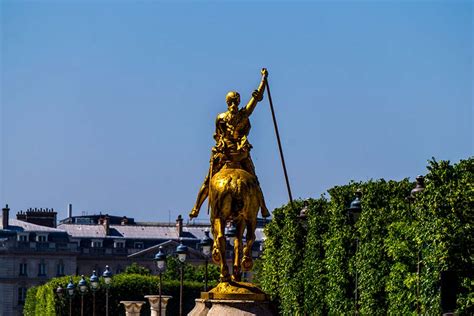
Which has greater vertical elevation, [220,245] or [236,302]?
[220,245]

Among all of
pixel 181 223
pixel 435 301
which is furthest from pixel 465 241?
pixel 181 223

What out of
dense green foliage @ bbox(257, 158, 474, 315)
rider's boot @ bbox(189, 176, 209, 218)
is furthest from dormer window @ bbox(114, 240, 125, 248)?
rider's boot @ bbox(189, 176, 209, 218)

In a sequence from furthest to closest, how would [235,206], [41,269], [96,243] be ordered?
[96,243] → [41,269] → [235,206]

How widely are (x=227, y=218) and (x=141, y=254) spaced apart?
140m

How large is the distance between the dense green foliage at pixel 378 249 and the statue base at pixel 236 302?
14498mm

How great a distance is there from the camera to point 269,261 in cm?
6975

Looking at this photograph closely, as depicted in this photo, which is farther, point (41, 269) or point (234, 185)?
point (41, 269)

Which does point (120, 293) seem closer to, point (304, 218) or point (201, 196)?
point (304, 218)

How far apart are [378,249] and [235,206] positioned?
74.2 feet

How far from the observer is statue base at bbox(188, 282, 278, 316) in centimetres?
2955

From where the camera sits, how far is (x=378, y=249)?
51906 millimetres

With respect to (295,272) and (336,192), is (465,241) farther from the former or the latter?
(295,272)

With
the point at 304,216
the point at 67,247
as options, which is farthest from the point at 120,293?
the point at 304,216

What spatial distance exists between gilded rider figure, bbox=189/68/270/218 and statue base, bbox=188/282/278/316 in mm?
1402
